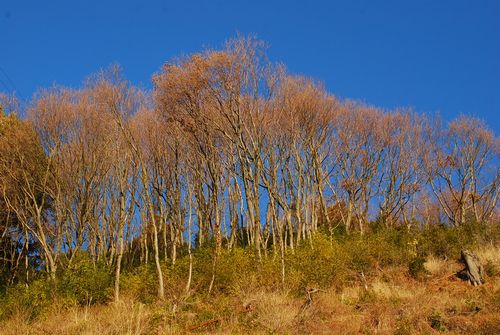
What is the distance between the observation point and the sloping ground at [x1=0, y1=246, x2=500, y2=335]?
8.58 m

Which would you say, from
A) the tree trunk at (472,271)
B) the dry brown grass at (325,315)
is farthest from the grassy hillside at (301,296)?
the tree trunk at (472,271)

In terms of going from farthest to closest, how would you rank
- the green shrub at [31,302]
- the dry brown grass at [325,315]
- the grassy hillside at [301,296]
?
the green shrub at [31,302]
the grassy hillside at [301,296]
the dry brown grass at [325,315]

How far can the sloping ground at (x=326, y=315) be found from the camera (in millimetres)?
8578

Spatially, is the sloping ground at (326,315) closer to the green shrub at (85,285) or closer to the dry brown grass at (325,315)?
the dry brown grass at (325,315)

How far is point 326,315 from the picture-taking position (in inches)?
388

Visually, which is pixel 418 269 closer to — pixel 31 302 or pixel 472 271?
pixel 472 271

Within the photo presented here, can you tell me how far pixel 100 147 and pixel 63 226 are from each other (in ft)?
15.0

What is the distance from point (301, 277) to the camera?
12.6 m

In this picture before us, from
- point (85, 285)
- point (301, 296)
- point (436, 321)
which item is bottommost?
point (436, 321)

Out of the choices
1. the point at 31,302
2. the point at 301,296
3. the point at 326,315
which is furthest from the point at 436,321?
the point at 31,302

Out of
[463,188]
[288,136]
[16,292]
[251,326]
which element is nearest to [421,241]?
[288,136]

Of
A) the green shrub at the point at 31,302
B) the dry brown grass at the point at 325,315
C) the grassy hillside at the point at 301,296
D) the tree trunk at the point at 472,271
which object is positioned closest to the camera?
the dry brown grass at the point at 325,315

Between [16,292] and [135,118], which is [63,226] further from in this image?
[135,118]

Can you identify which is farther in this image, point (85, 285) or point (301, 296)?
point (85, 285)
